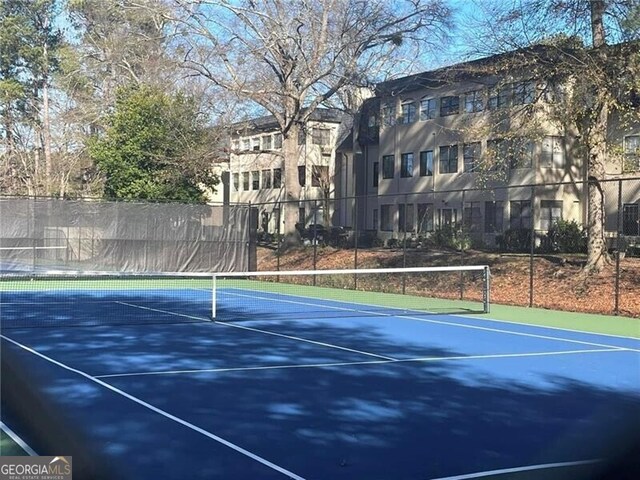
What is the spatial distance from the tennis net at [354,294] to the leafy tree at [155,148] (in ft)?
24.7

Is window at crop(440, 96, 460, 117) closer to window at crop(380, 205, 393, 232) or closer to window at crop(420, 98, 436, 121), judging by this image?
window at crop(420, 98, 436, 121)

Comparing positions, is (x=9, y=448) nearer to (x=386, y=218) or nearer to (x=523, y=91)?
(x=523, y=91)

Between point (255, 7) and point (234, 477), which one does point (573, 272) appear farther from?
point (234, 477)

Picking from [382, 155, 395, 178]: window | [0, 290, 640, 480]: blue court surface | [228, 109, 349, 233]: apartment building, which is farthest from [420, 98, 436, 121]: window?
[0, 290, 640, 480]: blue court surface

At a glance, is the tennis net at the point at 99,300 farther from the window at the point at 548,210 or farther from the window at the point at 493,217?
the window at the point at 548,210

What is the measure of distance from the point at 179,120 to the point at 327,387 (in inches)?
1102

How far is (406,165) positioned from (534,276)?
23563 mm

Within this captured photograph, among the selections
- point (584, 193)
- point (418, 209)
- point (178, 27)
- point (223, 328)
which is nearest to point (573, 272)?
point (223, 328)

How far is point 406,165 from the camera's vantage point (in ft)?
149

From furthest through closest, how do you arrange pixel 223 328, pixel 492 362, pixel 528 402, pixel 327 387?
pixel 223 328
pixel 492 362
pixel 327 387
pixel 528 402

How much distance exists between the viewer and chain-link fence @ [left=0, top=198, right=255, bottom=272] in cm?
2566

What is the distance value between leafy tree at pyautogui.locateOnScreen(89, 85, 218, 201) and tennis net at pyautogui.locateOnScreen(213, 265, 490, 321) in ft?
24.7

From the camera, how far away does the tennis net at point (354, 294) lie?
56.0ft

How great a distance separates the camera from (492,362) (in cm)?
1067
